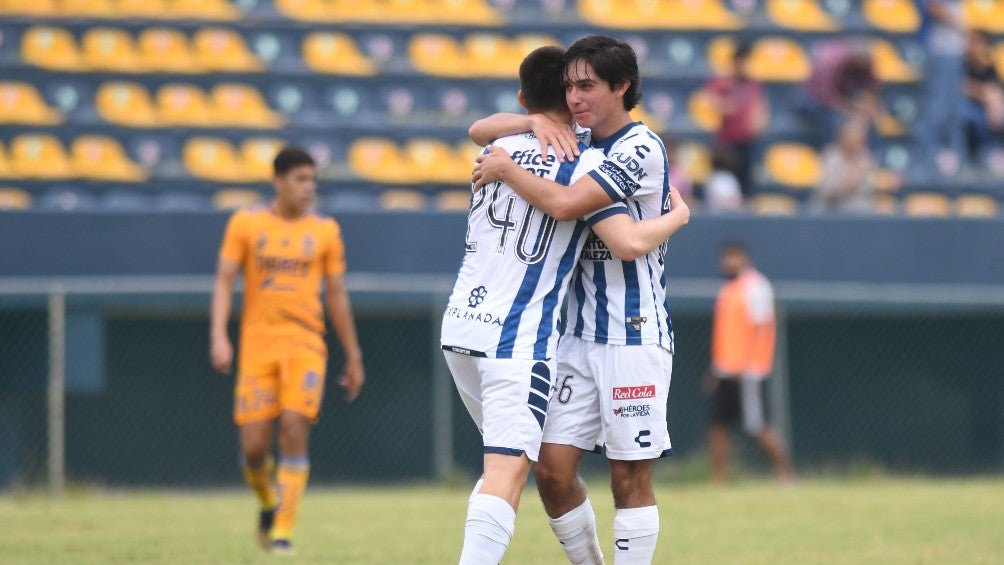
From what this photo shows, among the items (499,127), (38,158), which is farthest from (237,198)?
(499,127)

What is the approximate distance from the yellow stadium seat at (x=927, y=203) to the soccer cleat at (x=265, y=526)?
911 centimetres

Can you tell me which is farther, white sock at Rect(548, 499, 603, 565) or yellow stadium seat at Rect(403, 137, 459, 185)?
yellow stadium seat at Rect(403, 137, 459, 185)

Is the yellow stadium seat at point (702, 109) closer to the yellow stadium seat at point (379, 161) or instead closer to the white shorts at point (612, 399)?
the yellow stadium seat at point (379, 161)

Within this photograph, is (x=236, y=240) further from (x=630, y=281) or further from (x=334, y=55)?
(x=334, y=55)

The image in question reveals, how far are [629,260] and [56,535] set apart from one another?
4944 millimetres

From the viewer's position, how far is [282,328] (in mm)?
8625

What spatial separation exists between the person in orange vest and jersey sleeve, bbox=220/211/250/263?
5.98 meters

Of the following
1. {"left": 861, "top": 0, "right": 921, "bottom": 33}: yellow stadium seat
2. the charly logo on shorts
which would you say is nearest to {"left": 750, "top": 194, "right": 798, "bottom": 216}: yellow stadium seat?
{"left": 861, "top": 0, "right": 921, "bottom": 33}: yellow stadium seat

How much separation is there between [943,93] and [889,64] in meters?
0.99

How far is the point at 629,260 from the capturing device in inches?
217

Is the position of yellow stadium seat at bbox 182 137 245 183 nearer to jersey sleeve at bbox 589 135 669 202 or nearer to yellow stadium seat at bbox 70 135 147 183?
yellow stadium seat at bbox 70 135 147 183

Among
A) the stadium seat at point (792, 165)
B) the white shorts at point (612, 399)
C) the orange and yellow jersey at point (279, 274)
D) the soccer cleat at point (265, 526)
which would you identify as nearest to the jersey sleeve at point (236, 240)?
the orange and yellow jersey at point (279, 274)

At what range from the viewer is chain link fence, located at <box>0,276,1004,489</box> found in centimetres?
1307

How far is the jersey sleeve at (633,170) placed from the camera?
17.5ft
